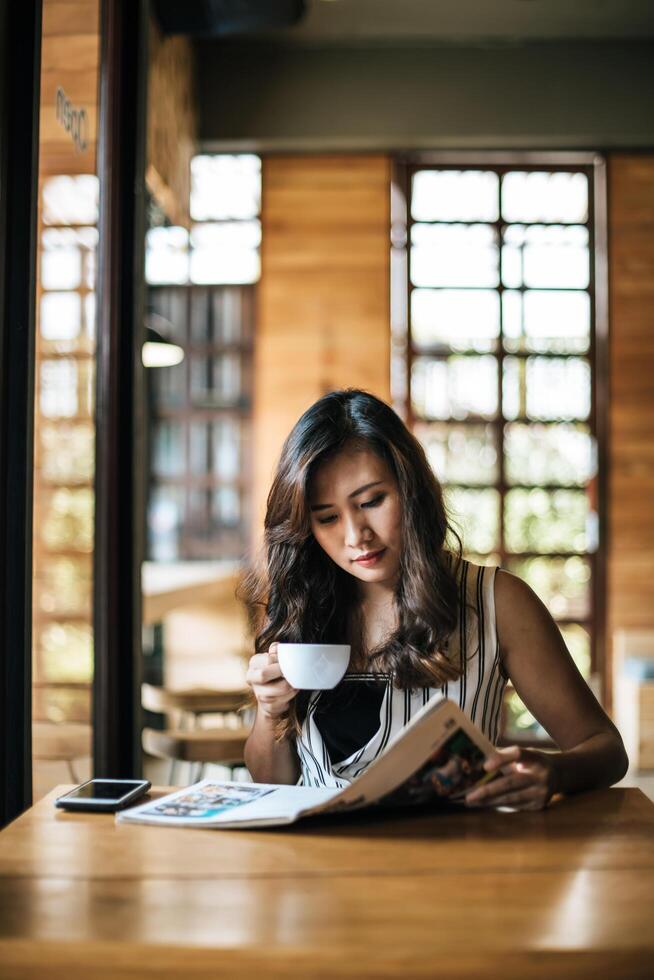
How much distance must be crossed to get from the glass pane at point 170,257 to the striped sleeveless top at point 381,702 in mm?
5006

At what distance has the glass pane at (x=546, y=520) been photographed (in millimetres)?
6230

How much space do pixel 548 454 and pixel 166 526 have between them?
242 cm

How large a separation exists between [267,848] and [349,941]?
0.30 metres

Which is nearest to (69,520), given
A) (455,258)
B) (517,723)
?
(517,723)

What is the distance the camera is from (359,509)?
177 centimetres

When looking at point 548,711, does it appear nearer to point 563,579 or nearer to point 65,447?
point 65,447

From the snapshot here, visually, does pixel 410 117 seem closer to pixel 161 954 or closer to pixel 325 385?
pixel 325 385

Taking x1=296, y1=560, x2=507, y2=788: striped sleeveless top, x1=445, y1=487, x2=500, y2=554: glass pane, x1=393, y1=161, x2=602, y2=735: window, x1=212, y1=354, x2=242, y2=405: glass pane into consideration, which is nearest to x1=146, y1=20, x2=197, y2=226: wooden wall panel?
x1=212, y1=354, x2=242, y2=405: glass pane

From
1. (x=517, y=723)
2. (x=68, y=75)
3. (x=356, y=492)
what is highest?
(x=68, y=75)

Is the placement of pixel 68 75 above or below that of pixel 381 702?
above

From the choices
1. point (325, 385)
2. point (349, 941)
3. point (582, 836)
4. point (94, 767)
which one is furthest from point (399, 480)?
point (325, 385)

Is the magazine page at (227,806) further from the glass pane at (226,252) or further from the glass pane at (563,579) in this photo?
the glass pane at (226,252)

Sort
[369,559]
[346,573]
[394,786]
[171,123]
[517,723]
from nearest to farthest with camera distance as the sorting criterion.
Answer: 1. [394,786]
2. [369,559]
3. [346,573]
4. [171,123]
5. [517,723]

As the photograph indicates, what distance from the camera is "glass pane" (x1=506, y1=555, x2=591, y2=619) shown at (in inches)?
245
